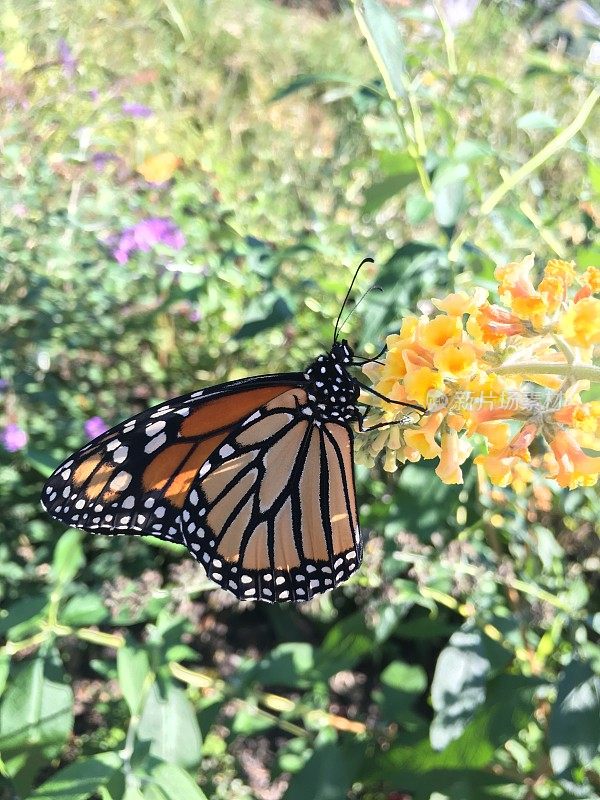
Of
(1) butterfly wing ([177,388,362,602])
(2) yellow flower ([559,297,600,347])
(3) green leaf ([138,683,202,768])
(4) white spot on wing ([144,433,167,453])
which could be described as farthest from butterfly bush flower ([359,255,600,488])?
(3) green leaf ([138,683,202,768])

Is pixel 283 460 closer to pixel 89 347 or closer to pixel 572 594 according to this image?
pixel 572 594

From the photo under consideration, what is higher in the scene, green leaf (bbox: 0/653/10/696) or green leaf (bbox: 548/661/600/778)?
green leaf (bbox: 0/653/10/696)

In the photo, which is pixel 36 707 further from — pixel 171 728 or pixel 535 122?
pixel 535 122

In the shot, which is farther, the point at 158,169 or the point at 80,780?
the point at 158,169

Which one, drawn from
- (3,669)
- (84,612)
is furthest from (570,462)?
(3,669)

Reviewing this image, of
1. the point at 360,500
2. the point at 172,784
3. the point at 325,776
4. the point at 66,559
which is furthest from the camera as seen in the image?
the point at 360,500

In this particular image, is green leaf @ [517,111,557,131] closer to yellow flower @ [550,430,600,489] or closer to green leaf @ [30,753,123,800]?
yellow flower @ [550,430,600,489]

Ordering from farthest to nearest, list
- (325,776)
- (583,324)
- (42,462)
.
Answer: (42,462) < (325,776) < (583,324)
